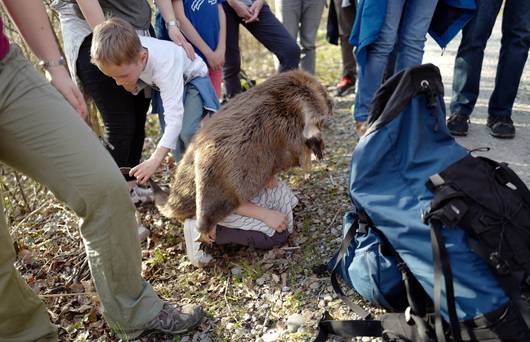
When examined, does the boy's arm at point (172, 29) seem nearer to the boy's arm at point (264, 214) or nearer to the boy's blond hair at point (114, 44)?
the boy's blond hair at point (114, 44)

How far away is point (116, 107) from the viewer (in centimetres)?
311

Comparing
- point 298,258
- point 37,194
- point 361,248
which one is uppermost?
point 361,248

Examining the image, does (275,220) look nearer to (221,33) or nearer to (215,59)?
(215,59)

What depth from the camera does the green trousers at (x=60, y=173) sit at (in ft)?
6.11

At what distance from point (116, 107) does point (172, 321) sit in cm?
149

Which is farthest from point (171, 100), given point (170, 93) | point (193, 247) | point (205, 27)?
point (205, 27)

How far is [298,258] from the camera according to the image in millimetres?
2941

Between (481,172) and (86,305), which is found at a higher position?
(481,172)

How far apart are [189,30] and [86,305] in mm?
2185

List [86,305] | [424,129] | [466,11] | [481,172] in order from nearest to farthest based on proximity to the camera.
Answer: [481,172] → [424,129] → [86,305] → [466,11]

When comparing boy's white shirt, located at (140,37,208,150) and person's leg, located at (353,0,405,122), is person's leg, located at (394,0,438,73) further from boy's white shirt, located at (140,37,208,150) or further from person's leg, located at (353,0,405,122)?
boy's white shirt, located at (140,37,208,150)

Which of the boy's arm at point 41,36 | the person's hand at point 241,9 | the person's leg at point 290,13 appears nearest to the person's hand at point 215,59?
the person's hand at point 241,9

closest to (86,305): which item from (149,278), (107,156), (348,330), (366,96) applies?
(149,278)

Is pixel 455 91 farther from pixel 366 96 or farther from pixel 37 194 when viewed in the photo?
pixel 37 194
